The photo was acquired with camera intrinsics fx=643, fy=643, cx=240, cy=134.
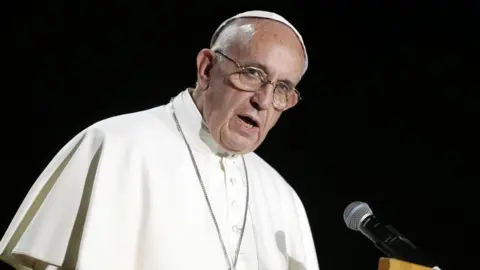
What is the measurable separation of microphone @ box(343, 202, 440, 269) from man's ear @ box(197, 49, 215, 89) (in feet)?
2.27

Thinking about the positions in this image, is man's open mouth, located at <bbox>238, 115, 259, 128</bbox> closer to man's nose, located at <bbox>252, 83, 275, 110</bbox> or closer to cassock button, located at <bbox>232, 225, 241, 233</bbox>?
man's nose, located at <bbox>252, 83, 275, 110</bbox>

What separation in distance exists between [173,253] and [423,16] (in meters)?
2.21

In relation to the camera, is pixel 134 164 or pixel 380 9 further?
pixel 380 9

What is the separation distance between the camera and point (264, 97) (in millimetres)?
2055

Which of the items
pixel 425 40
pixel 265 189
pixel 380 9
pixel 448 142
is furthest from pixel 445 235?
pixel 265 189

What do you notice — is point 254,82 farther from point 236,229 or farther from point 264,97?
point 236,229

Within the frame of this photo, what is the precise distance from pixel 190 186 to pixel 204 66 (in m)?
0.43

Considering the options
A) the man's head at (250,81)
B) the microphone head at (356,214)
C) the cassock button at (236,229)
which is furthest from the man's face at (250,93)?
the microphone head at (356,214)

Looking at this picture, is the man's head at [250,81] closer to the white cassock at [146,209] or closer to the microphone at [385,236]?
the white cassock at [146,209]

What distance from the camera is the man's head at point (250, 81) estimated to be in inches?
81.4

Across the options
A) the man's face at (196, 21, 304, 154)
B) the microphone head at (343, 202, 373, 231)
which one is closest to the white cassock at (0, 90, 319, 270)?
the man's face at (196, 21, 304, 154)

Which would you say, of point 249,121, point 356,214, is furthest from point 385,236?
point 249,121

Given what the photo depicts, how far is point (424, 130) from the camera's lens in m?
3.45

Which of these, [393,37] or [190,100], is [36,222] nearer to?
[190,100]
